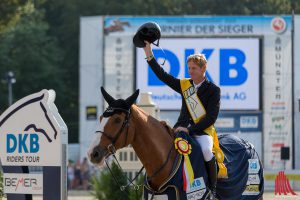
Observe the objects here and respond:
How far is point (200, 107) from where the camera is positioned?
9148 mm

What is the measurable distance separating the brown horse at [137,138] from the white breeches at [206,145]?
298 millimetres

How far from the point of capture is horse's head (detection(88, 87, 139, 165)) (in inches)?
323

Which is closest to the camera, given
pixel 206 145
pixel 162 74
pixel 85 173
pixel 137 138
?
pixel 137 138

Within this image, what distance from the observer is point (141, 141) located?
28.7 ft

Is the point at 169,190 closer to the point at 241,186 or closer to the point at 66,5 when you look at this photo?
the point at 241,186

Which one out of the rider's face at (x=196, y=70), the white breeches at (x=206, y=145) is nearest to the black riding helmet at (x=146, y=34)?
the rider's face at (x=196, y=70)

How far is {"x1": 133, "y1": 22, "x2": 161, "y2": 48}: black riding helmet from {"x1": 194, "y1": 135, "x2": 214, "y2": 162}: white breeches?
1.26m

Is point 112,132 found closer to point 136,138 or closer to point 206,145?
point 136,138

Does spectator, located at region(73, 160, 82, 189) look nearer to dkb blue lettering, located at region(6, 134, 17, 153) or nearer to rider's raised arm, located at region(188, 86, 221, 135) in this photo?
dkb blue lettering, located at region(6, 134, 17, 153)

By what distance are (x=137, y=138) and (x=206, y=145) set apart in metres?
0.79

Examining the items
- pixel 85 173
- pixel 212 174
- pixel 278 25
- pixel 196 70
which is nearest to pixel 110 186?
pixel 212 174

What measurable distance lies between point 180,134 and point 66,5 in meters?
51.7

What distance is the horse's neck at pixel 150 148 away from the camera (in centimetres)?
871

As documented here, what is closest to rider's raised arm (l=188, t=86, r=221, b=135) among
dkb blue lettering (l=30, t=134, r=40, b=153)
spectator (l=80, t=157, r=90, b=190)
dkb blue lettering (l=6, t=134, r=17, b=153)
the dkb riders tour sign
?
the dkb riders tour sign
